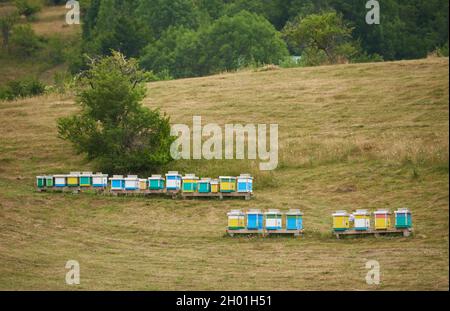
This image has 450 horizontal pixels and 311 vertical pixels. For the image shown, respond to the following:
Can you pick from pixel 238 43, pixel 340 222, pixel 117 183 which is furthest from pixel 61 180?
pixel 238 43

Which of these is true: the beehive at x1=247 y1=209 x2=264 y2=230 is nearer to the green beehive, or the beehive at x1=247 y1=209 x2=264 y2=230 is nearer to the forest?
the green beehive

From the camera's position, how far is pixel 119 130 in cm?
4747

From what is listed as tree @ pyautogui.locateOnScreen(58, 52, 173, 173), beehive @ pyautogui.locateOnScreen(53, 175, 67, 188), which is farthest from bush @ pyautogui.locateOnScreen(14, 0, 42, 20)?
beehive @ pyautogui.locateOnScreen(53, 175, 67, 188)

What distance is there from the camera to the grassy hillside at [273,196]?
104 ft

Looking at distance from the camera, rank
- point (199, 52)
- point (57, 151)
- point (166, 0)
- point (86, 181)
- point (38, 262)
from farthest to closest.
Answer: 1. point (166, 0)
2. point (199, 52)
3. point (57, 151)
4. point (86, 181)
5. point (38, 262)

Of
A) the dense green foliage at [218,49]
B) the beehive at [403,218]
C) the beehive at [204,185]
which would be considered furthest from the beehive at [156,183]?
the dense green foliage at [218,49]

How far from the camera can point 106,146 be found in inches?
1891

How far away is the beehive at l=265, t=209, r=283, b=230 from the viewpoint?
3716 centimetres

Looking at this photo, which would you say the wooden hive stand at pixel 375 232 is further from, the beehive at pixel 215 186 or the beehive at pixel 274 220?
the beehive at pixel 215 186

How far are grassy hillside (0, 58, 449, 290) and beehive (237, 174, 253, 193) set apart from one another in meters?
0.66

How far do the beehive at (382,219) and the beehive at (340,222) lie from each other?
0.94 m
